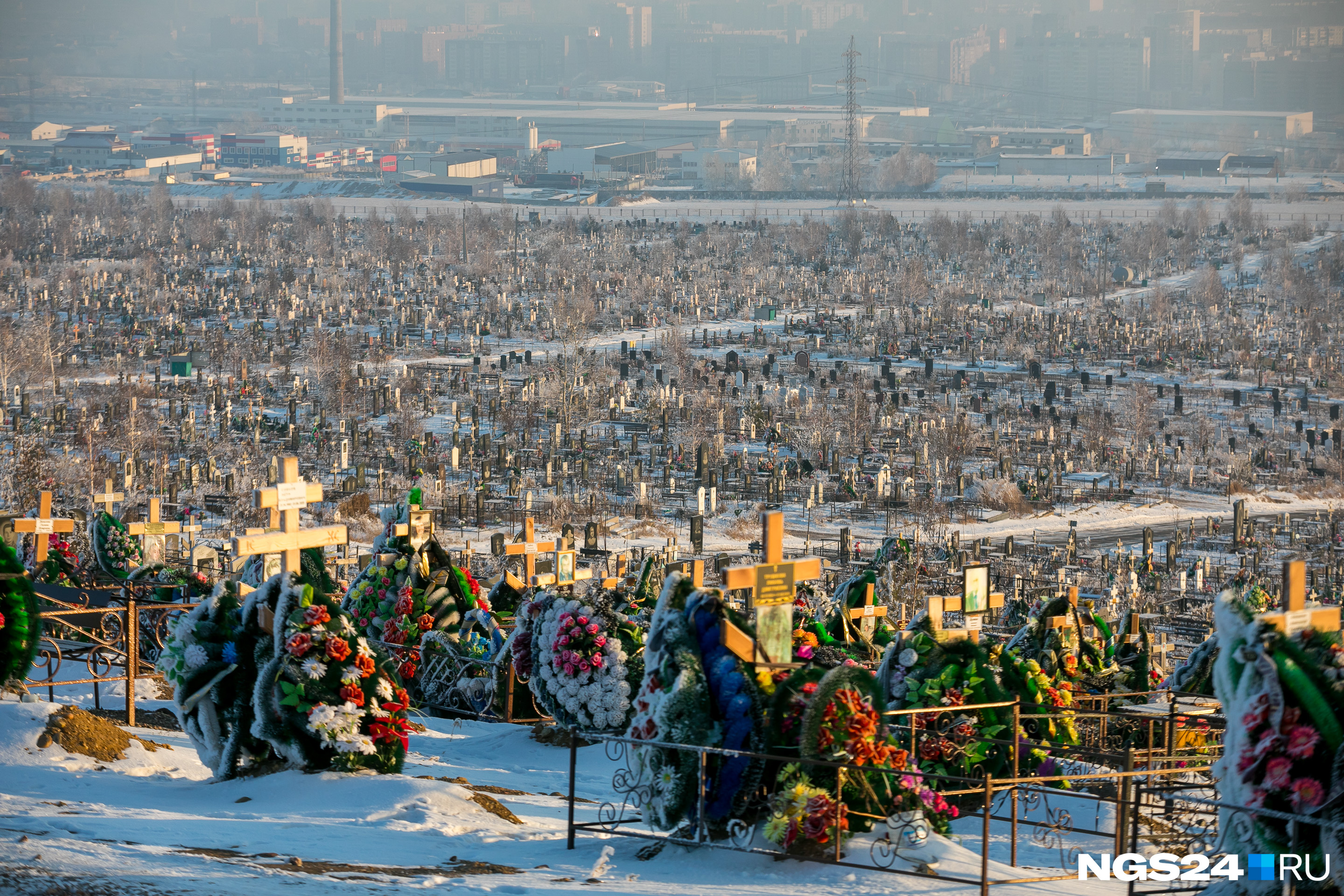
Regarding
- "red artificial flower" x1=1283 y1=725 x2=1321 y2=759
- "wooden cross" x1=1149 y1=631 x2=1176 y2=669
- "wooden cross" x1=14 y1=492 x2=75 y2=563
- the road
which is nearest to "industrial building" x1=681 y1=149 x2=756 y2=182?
the road

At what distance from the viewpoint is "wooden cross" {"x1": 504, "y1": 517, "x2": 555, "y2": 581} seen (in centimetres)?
1588

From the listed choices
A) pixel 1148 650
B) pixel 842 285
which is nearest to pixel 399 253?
pixel 842 285

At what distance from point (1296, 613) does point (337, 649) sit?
528 cm

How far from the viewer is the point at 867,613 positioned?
14344mm

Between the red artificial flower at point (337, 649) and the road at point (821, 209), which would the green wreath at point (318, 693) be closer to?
the red artificial flower at point (337, 649)

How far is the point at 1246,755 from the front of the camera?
7539 millimetres

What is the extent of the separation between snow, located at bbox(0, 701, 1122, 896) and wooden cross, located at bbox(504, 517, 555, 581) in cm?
486

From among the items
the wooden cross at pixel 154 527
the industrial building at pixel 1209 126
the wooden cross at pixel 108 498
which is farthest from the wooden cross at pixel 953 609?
the industrial building at pixel 1209 126

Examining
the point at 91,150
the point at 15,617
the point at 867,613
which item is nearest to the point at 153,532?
the point at 867,613

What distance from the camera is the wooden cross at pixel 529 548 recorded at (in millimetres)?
15883

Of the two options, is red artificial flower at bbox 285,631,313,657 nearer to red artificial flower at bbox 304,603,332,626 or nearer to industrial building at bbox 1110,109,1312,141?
red artificial flower at bbox 304,603,332,626

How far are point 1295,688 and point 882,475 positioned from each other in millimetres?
23022

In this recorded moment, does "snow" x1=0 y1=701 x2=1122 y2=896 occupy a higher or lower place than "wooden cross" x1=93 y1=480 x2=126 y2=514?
lower
